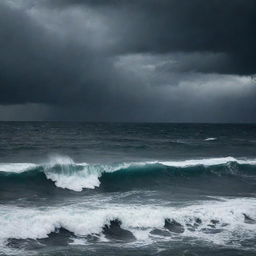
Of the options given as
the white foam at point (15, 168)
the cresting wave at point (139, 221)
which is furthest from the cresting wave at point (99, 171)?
the cresting wave at point (139, 221)

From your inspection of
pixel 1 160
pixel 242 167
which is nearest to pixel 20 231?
pixel 1 160

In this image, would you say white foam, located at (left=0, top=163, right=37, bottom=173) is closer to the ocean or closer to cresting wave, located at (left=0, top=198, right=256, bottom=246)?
the ocean

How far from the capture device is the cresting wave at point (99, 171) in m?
25.3

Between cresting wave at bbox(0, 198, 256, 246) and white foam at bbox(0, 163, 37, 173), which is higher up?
white foam at bbox(0, 163, 37, 173)

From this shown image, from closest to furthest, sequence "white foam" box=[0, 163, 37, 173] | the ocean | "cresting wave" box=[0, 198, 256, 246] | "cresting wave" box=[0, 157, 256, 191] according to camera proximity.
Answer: the ocean
"cresting wave" box=[0, 198, 256, 246]
"cresting wave" box=[0, 157, 256, 191]
"white foam" box=[0, 163, 37, 173]

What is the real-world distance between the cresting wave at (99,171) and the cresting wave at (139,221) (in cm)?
711

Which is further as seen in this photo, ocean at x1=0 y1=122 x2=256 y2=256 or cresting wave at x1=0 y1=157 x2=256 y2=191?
cresting wave at x1=0 y1=157 x2=256 y2=191

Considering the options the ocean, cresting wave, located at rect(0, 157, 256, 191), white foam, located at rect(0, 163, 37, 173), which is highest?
white foam, located at rect(0, 163, 37, 173)

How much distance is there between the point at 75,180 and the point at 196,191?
26.7ft

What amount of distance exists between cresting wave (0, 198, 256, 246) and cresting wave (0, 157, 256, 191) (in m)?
7.11

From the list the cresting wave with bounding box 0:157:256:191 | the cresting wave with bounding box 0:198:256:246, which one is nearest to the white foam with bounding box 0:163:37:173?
the cresting wave with bounding box 0:157:256:191

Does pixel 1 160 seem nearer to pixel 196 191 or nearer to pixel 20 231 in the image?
pixel 196 191

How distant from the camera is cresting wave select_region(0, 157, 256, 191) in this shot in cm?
2531

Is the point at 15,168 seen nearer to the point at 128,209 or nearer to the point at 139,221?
the point at 128,209
